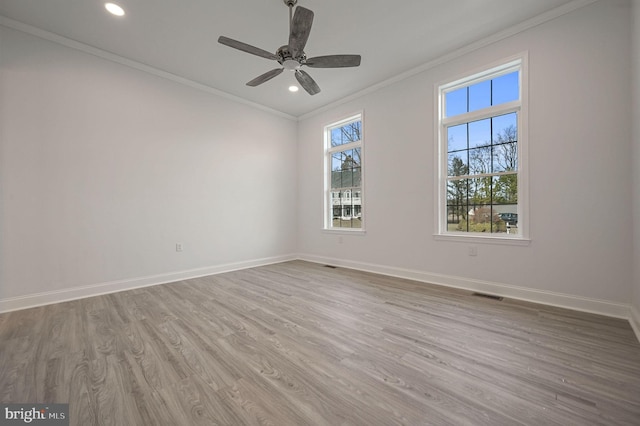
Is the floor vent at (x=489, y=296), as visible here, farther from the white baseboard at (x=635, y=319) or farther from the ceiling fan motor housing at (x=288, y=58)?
the ceiling fan motor housing at (x=288, y=58)

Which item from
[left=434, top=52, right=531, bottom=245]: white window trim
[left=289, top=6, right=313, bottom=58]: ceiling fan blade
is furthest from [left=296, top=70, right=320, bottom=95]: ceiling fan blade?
[left=434, top=52, right=531, bottom=245]: white window trim

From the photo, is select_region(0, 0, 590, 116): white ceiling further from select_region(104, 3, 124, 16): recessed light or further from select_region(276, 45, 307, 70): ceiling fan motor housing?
select_region(276, 45, 307, 70): ceiling fan motor housing

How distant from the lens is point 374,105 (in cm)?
442

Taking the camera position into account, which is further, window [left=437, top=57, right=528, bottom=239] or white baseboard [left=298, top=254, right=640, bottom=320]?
window [left=437, top=57, right=528, bottom=239]

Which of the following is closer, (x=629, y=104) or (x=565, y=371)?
(x=565, y=371)

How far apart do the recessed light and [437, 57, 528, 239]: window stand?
4.03 metres

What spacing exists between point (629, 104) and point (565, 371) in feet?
8.58

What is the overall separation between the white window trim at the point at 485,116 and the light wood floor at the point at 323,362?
82 cm

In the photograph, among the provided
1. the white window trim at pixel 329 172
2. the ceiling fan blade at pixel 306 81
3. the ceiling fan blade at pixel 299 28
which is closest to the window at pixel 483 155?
the white window trim at pixel 329 172

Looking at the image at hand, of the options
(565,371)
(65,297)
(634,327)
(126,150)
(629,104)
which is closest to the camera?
(565,371)

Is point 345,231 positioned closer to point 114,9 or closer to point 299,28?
point 299,28

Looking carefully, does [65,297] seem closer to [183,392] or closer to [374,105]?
[183,392]

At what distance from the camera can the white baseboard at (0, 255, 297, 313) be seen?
2828 millimetres

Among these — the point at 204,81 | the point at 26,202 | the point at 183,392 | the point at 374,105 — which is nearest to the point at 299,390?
the point at 183,392
